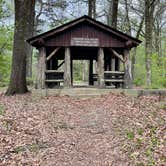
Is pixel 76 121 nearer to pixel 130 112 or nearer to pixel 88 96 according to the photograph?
pixel 130 112

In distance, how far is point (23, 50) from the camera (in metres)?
16.6

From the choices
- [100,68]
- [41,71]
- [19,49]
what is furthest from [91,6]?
[19,49]

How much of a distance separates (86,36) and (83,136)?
1036 cm

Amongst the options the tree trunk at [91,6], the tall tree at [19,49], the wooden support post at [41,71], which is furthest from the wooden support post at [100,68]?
the tree trunk at [91,6]

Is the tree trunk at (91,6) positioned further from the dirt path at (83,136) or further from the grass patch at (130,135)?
the grass patch at (130,135)

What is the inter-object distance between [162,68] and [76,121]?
13.3m

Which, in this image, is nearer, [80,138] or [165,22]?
[80,138]

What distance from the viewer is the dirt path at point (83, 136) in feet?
19.1

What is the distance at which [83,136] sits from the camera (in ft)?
25.2

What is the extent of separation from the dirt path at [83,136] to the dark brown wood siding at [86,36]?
638 cm

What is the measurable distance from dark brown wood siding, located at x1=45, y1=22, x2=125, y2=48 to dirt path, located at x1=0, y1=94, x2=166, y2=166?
6383mm

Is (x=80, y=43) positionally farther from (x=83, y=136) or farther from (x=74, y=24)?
Answer: (x=83, y=136)

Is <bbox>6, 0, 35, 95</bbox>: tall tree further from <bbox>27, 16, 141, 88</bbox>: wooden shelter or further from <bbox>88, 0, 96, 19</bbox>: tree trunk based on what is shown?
<bbox>88, 0, 96, 19</bbox>: tree trunk

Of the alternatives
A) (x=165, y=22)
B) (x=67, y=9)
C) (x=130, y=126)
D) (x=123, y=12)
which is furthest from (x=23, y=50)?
(x=165, y=22)
